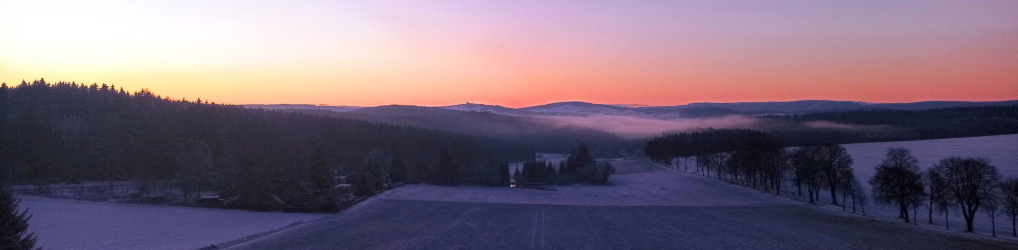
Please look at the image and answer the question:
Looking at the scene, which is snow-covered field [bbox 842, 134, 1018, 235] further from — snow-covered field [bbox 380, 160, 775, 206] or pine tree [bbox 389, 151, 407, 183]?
pine tree [bbox 389, 151, 407, 183]

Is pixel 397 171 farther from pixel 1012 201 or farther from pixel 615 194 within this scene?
pixel 1012 201

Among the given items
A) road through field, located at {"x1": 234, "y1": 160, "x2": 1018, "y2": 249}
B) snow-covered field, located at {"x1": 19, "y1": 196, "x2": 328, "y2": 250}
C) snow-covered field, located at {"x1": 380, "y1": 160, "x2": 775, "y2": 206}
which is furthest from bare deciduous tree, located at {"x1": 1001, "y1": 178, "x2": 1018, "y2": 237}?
snow-covered field, located at {"x1": 19, "y1": 196, "x2": 328, "y2": 250}

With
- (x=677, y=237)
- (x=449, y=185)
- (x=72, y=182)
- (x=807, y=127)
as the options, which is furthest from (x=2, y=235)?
(x=807, y=127)

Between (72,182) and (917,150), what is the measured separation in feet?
295

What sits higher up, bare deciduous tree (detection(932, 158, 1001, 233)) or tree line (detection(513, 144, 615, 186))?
bare deciduous tree (detection(932, 158, 1001, 233))

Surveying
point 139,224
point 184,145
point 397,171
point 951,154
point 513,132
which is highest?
point 513,132

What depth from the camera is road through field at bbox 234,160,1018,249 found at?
3155 centimetres

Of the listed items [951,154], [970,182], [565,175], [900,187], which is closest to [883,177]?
[900,187]

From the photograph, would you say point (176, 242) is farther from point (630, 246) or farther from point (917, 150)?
point (917, 150)

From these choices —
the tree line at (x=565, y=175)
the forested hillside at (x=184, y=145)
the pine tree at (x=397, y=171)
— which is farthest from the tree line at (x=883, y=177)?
the pine tree at (x=397, y=171)

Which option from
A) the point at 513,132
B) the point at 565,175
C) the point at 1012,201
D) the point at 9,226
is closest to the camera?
the point at 9,226

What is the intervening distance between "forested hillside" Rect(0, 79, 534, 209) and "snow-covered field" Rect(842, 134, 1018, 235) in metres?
45.6

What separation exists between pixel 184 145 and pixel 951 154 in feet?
267

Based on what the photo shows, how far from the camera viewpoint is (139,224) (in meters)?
38.2
